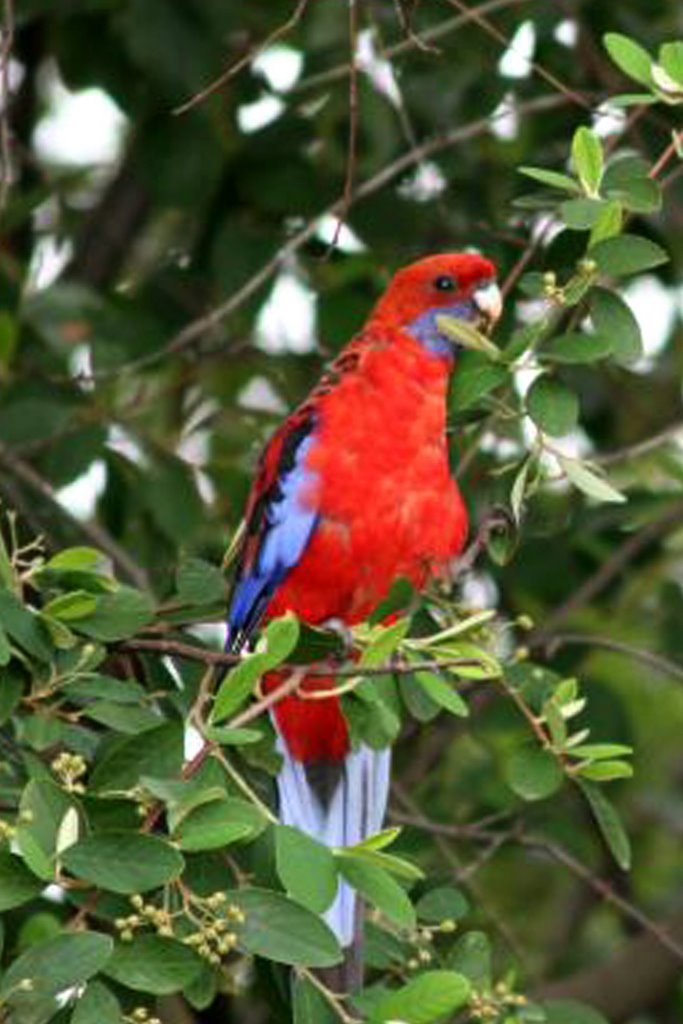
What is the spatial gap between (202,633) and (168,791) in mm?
2112

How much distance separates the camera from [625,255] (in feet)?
10.5

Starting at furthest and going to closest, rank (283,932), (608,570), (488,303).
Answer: (608,570) < (488,303) < (283,932)

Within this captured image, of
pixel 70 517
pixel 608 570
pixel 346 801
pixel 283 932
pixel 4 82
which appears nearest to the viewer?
pixel 283 932

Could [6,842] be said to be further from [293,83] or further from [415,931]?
[293,83]

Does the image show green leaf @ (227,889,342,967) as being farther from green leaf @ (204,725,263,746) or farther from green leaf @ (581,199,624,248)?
green leaf @ (581,199,624,248)

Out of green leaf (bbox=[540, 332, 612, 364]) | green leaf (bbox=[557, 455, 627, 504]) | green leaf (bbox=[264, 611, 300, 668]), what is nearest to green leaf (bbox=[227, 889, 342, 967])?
green leaf (bbox=[264, 611, 300, 668])

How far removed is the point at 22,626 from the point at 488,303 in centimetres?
134

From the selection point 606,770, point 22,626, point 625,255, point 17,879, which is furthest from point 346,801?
point 17,879

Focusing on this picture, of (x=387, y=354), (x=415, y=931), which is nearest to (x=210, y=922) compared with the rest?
(x=415, y=931)

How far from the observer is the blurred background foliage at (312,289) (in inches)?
177

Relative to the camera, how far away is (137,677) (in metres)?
3.50

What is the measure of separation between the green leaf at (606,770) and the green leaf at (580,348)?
0.48 m

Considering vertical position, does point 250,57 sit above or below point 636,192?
above

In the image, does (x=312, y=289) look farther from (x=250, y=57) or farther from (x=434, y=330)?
(x=250, y=57)
